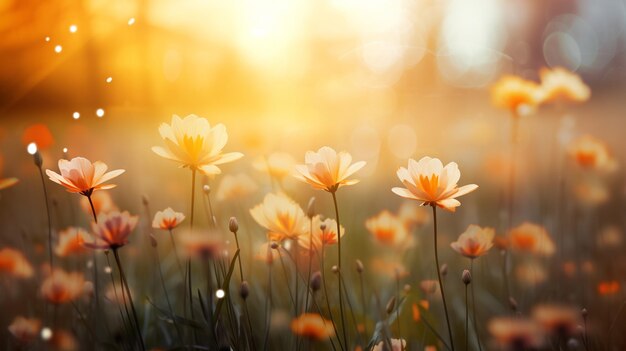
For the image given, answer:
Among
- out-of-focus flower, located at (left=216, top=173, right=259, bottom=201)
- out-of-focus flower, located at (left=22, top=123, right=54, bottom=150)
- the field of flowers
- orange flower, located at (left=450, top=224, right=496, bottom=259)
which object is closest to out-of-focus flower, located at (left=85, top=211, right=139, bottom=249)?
the field of flowers

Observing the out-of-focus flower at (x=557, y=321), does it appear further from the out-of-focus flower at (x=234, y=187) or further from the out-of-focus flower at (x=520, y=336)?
the out-of-focus flower at (x=234, y=187)

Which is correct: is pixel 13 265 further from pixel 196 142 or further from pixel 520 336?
pixel 520 336

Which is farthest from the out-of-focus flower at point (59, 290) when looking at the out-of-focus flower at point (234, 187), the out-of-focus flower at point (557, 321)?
the out-of-focus flower at point (557, 321)

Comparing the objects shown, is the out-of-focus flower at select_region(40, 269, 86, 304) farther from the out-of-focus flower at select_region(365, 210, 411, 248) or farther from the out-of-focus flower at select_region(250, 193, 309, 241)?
the out-of-focus flower at select_region(365, 210, 411, 248)

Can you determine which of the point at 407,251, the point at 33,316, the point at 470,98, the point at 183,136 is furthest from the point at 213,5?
the point at 470,98

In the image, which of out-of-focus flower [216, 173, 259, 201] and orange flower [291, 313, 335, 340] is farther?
out-of-focus flower [216, 173, 259, 201]

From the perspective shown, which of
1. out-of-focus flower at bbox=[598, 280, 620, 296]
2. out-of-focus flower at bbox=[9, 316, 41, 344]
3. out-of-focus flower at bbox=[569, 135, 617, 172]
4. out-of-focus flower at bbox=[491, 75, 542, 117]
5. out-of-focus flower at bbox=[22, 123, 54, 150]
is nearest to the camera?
out-of-focus flower at bbox=[9, 316, 41, 344]

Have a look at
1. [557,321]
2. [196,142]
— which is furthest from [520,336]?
[196,142]

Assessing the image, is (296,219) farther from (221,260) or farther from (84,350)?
(84,350)
